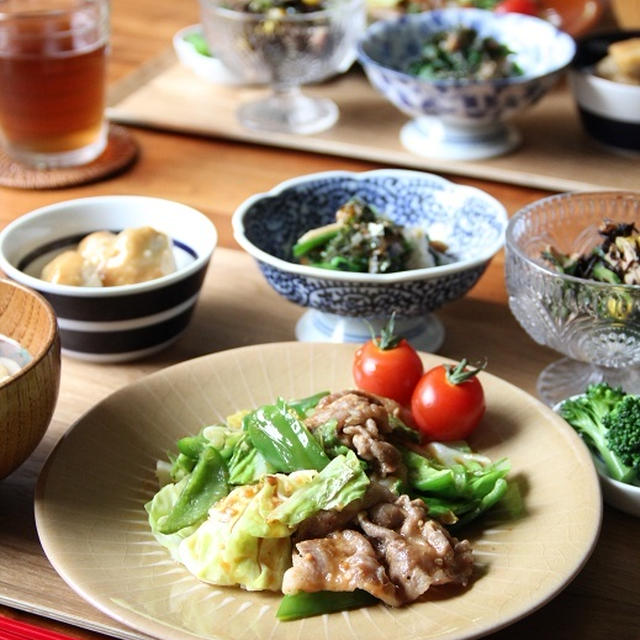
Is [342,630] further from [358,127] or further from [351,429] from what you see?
[358,127]

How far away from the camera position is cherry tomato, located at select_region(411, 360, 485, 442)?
1.51 metres

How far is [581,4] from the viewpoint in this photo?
3199mm

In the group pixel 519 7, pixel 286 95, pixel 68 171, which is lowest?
pixel 68 171

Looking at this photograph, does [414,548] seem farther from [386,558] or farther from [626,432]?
[626,432]

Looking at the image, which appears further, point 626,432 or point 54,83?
point 54,83

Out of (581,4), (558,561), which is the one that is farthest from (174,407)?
(581,4)

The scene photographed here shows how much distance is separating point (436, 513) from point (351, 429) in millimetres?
153

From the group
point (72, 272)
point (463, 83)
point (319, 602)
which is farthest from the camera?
point (463, 83)

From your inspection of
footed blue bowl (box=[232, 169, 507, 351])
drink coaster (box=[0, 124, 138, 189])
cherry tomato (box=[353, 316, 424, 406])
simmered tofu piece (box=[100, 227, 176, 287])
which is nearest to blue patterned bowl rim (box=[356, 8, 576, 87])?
footed blue bowl (box=[232, 169, 507, 351])

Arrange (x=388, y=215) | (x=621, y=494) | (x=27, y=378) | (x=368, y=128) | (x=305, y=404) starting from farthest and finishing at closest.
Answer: (x=368, y=128) → (x=388, y=215) → (x=305, y=404) → (x=621, y=494) → (x=27, y=378)

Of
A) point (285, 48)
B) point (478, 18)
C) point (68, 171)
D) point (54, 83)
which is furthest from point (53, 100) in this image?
point (478, 18)

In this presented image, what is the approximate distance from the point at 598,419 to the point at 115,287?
78cm

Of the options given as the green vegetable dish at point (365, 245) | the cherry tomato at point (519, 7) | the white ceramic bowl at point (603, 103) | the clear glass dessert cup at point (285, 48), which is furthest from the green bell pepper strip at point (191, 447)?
the cherry tomato at point (519, 7)

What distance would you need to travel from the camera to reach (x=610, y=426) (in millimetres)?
1482
